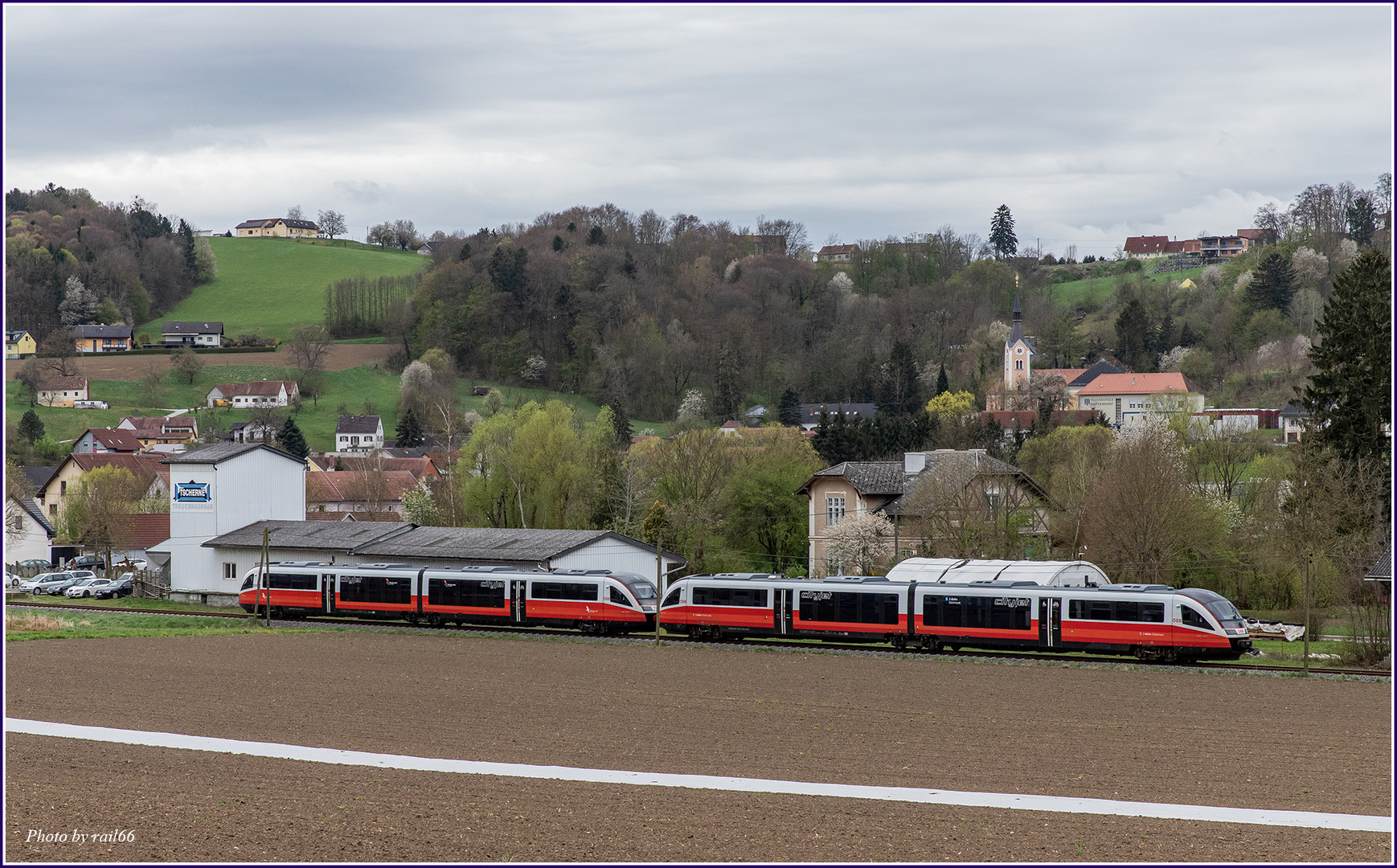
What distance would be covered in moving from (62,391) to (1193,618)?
129511 mm

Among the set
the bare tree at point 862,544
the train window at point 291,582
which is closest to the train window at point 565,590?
the train window at point 291,582

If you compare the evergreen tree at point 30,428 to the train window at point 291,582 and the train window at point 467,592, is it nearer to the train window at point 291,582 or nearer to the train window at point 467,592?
the train window at point 291,582

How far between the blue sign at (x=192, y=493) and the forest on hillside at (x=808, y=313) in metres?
92.4

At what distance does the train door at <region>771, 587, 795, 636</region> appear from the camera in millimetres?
36812

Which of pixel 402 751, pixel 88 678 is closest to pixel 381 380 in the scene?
pixel 88 678

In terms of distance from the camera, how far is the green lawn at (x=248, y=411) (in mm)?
128750

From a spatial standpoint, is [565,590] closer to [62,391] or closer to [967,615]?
[967,615]

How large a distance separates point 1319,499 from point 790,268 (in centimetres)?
13750

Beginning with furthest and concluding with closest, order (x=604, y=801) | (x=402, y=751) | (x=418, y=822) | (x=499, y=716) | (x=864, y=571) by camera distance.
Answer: (x=864, y=571), (x=499, y=716), (x=402, y=751), (x=604, y=801), (x=418, y=822)

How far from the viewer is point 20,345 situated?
154750 mm

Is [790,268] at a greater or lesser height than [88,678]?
greater

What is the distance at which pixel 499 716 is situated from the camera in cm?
2270

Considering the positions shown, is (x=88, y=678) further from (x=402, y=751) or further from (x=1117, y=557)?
(x=1117, y=557)

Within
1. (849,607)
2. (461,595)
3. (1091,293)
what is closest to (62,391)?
(461,595)
